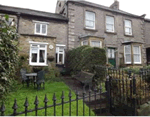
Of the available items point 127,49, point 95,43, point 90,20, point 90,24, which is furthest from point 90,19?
point 127,49

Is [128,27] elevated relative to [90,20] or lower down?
lower down

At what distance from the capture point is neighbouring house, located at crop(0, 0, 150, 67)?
1069 cm

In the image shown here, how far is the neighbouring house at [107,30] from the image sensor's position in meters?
12.8

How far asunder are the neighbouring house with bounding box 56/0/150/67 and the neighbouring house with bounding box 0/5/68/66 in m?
1.16

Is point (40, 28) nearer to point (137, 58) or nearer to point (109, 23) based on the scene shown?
point (109, 23)

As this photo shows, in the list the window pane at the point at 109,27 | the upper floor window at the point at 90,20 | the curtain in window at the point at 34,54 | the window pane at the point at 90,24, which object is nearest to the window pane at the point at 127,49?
the window pane at the point at 109,27

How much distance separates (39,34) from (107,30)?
8.85 meters

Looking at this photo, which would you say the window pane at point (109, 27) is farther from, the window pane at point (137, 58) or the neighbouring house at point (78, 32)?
the window pane at point (137, 58)

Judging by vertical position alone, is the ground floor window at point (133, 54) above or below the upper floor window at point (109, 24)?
below

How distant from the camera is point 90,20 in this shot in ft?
45.5

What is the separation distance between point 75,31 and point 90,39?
7.64ft

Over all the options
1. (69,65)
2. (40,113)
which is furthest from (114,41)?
(40,113)

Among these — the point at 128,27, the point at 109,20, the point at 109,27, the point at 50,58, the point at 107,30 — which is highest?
the point at 109,20

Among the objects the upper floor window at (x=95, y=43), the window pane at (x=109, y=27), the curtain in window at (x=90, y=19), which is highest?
the curtain in window at (x=90, y=19)
